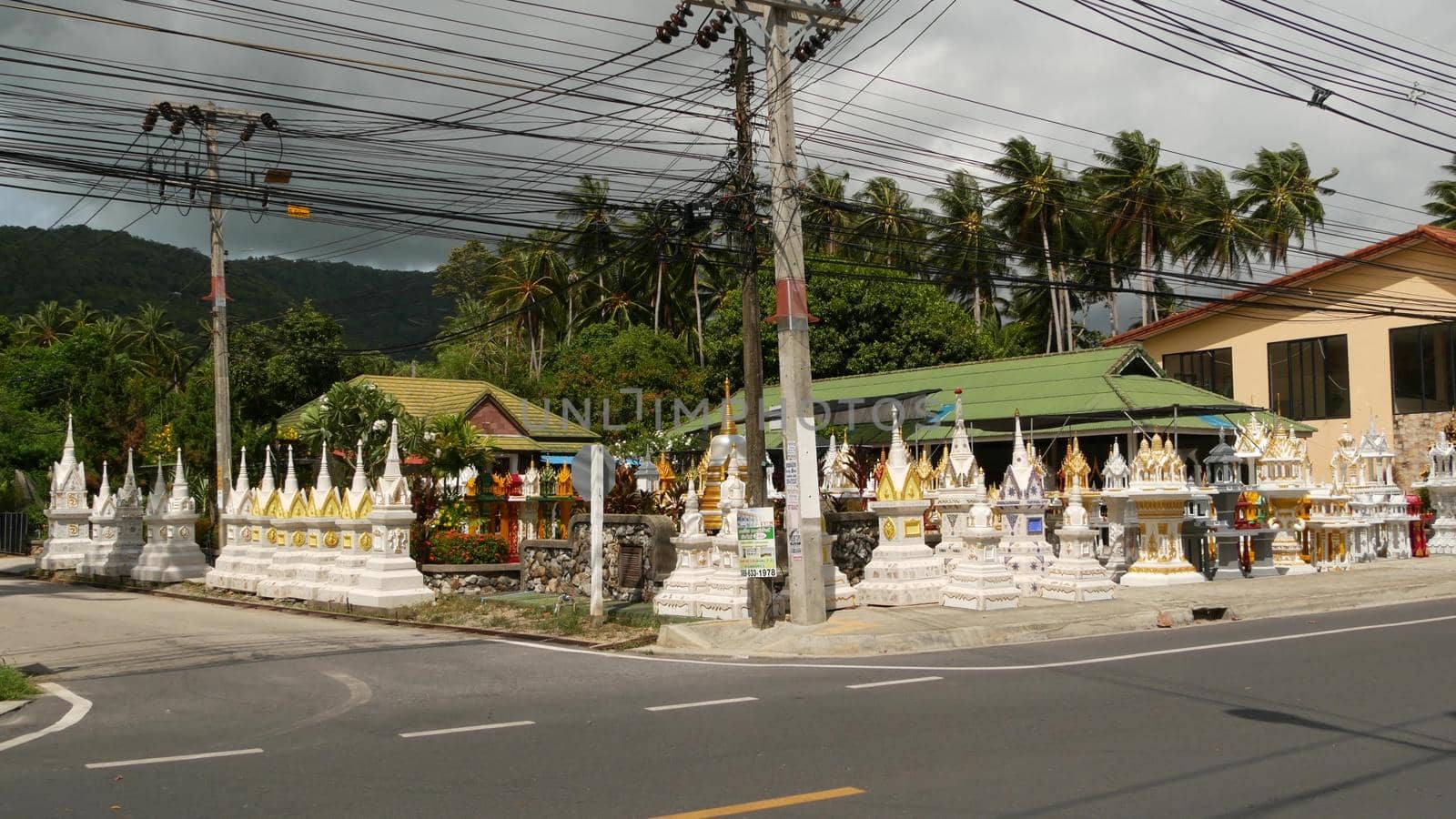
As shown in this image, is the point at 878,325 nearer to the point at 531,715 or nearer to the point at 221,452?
the point at 221,452

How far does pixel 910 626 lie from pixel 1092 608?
3.28 metres

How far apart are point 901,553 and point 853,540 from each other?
2.55m

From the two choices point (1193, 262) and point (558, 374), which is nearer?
point (558, 374)

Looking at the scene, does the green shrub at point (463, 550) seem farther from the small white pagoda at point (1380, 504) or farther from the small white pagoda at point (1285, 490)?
the small white pagoda at point (1380, 504)

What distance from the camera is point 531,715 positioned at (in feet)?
32.6

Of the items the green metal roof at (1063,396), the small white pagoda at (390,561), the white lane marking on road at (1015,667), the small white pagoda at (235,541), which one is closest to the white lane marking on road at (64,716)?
the white lane marking on road at (1015,667)

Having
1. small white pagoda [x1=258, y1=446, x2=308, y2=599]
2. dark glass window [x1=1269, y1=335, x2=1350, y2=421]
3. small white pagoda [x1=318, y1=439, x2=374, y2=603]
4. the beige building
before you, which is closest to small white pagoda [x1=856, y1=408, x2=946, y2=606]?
small white pagoda [x1=318, y1=439, x2=374, y2=603]

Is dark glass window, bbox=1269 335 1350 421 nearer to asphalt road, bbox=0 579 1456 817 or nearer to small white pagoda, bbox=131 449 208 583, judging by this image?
asphalt road, bbox=0 579 1456 817

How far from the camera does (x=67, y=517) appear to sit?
30.6 meters

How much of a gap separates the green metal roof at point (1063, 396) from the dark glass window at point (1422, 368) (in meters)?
3.25

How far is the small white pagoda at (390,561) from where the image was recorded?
1934 centimetres

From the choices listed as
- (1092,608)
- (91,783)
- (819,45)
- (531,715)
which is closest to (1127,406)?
(1092,608)

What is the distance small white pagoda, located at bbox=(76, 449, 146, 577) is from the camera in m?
27.5

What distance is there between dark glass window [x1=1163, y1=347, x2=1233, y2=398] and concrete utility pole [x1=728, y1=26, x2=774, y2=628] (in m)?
33.2
